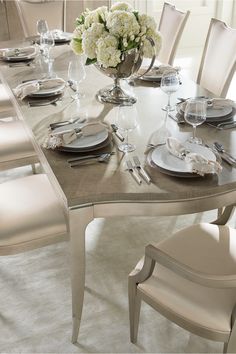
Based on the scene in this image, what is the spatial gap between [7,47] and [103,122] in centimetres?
144

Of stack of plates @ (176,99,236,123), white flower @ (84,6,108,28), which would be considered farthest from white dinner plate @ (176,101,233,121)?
white flower @ (84,6,108,28)

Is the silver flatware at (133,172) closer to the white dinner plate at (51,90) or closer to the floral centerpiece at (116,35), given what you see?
the floral centerpiece at (116,35)

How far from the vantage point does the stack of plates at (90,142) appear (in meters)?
1.67

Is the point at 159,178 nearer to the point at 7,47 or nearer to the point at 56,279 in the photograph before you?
the point at 56,279

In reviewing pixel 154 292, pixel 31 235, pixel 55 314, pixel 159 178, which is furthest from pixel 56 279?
pixel 159 178

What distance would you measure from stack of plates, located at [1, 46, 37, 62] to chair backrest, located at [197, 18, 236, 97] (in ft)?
3.53

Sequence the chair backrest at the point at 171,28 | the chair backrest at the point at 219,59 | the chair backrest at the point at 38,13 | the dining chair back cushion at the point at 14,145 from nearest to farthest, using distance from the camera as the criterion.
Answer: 1. the dining chair back cushion at the point at 14,145
2. the chair backrest at the point at 219,59
3. the chair backrest at the point at 171,28
4. the chair backrest at the point at 38,13

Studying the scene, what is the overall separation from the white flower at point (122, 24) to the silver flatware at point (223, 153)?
0.63 m

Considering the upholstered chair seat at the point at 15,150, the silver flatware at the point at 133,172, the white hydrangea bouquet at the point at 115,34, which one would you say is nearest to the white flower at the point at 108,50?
the white hydrangea bouquet at the point at 115,34

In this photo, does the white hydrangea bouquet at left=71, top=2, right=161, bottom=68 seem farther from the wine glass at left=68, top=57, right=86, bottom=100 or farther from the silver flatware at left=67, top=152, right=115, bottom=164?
the silver flatware at left=67, top=152, right=115, bottom=164

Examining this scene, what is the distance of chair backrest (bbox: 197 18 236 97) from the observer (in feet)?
8.02

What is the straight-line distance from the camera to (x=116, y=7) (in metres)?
2.02

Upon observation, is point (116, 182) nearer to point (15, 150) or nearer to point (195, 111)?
point (195, 111)

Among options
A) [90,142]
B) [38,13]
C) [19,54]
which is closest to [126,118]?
[90,142]
